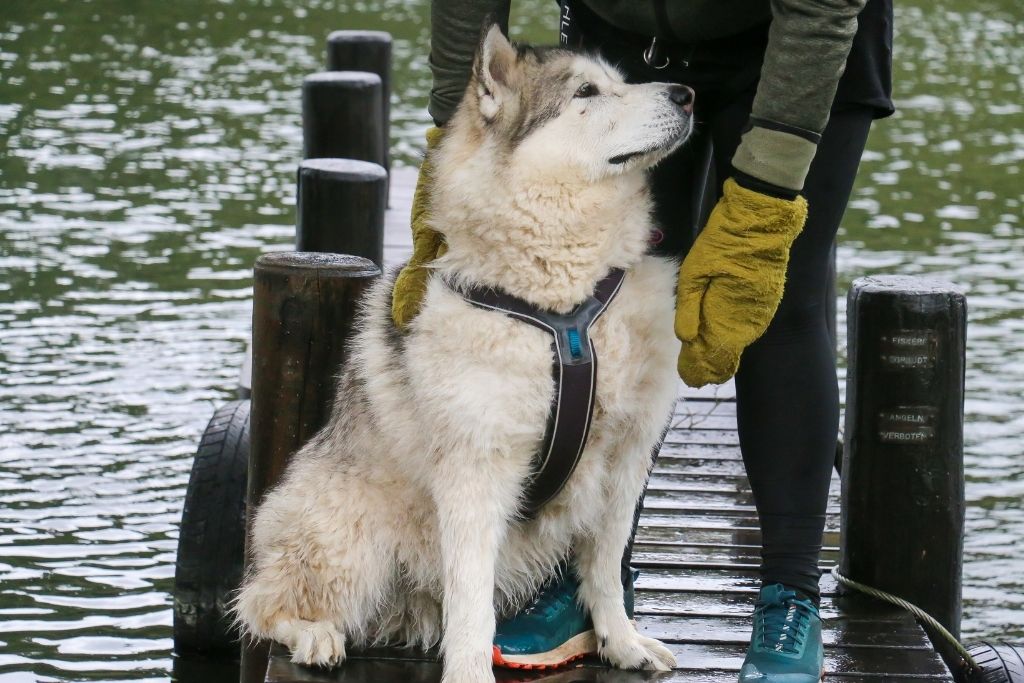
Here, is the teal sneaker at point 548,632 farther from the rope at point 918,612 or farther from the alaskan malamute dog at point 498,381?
the rope at point 918,612

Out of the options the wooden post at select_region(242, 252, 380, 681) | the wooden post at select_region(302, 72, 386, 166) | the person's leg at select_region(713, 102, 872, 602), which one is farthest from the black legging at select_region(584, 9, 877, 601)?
the wooden post at select_region(302, 72, 386, 166)

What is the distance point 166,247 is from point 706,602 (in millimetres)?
5860

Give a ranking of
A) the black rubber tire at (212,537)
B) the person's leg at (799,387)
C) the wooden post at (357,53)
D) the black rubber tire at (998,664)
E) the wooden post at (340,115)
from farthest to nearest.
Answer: the wooden post at (357,53)
the wooden post at (340,115)
the black rubber tire at (212,537)
the black rubber tire at (998,664)
the person's leg at (799,387)

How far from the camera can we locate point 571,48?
3352 millimetres

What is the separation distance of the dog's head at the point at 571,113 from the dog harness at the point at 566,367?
0.91ft

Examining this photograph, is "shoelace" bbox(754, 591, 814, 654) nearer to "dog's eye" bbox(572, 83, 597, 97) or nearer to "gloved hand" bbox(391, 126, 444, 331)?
"gloved hand" bbox(391, 126, 444, 331)

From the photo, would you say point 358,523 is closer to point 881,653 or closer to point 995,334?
point 881,653

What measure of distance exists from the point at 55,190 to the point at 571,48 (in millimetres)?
7424

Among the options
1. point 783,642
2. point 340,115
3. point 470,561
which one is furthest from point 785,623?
point 340,115

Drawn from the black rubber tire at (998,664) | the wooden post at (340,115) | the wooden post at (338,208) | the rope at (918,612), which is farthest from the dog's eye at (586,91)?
the wooden post at (340,115)

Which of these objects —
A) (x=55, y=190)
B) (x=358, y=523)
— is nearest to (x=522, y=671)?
(x=358, y=523)

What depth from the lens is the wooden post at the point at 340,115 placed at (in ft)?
25.9

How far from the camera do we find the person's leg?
10.6 feet

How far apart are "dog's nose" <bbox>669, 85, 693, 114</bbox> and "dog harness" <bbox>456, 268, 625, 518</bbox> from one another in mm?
389
